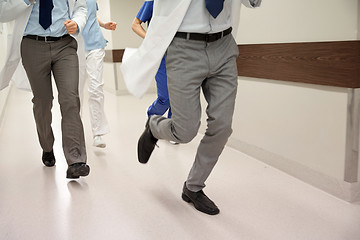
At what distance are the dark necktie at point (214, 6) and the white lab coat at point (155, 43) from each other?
0.31 feet

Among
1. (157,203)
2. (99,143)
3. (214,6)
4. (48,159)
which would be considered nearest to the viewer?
(214,6)

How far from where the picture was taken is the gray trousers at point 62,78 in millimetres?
2359

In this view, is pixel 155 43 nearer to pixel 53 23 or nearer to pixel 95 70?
pixel 53 23

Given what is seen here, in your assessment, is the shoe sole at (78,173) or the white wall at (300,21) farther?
the shoe sole at (78,173)

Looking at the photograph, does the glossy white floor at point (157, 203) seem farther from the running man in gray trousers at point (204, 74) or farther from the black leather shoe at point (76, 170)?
the running man in gray trousers at point (204, 74)

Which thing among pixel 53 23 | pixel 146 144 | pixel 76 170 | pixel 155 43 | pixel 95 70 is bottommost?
pixel 76 170

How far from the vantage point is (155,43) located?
187cm

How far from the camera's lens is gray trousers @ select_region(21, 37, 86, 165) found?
236 centimetres

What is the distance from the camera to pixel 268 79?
279 centimetres

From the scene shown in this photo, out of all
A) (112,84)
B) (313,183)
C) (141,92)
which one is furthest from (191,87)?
(112,84)

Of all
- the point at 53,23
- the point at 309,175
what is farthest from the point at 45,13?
the point at 309,175

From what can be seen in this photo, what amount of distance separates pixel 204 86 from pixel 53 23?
1052mm

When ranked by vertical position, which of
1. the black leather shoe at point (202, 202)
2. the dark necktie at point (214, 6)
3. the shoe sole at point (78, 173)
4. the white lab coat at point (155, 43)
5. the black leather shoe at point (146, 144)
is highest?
the dark necktie at point (214, 6)

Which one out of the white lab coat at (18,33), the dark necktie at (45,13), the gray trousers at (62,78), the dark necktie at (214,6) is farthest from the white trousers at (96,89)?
the dark necktie at (214,6)
